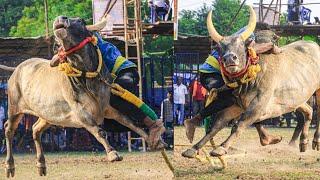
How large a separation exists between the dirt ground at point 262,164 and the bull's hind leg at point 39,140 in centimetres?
126

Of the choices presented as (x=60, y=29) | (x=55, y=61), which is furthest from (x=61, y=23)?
(x=55, y=61)

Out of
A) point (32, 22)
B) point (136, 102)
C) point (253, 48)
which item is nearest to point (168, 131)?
point (136, 102)

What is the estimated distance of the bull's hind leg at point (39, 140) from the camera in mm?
7184

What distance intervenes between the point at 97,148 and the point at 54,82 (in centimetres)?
73

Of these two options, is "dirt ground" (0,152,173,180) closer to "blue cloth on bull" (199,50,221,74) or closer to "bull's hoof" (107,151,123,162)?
"bull's hoof" (107,151,123,162)

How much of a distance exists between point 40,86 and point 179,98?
1323 millimetres

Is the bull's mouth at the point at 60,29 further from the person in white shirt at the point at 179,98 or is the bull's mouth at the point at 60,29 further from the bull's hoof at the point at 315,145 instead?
the bull's hoof at the point at 315,145

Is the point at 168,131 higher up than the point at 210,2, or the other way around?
the point at 210,2

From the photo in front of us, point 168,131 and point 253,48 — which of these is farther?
point 168,131

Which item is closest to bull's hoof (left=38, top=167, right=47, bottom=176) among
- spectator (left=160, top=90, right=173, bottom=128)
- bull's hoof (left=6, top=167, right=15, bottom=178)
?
bull's hoof (left=6, top=167, right=15, bottom=178)

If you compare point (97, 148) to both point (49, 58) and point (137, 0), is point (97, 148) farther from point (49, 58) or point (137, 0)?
point (137, 0)

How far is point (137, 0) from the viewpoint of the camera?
7.27 m

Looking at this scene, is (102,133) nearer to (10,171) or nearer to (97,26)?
(97,26)

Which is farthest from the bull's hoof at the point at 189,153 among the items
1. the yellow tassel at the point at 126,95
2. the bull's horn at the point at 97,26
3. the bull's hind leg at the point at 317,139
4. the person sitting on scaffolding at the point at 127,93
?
the bull's horn at the point at 97,26
